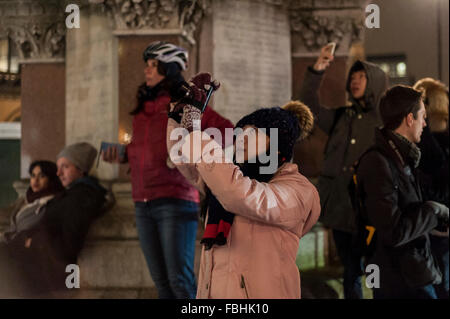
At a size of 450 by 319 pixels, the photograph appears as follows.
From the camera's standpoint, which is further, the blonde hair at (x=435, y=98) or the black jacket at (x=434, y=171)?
the blonde hair at (x=435, y=98)

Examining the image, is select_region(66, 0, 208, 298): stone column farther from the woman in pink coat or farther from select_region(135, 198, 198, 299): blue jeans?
the woman in pink coat

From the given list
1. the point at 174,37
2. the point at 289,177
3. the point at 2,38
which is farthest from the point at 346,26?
the point at 289,177

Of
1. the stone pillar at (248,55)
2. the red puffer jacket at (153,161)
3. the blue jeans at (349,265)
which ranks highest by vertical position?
the stone pillar at (248,55)

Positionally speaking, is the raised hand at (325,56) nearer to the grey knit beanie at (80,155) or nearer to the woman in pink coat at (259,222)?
the woman in pink coat at (259,222)

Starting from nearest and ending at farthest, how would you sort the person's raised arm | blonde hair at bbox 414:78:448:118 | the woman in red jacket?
the woman in red jacket
the person's raised arm
blonde hair at bbox 414:78:448:118

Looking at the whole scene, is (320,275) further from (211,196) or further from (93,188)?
(211,196)

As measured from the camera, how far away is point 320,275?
4.54m

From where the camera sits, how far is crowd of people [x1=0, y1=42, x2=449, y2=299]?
1816mm

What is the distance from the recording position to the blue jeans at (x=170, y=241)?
3.08m

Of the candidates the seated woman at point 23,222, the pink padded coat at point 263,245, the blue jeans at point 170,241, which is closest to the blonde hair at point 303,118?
the pink padded coat at point 263,245

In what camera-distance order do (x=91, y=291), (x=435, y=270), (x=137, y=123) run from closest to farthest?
(x=435, y=270), (x=137, y=123), (x=91, y=291)

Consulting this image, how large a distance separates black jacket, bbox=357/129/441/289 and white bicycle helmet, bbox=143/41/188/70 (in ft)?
4.20

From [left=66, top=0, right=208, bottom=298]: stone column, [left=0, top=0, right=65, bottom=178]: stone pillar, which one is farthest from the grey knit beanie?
[left=0, top=0, right=65, bottom=178]: stone pillar

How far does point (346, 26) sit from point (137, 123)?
2857mm
